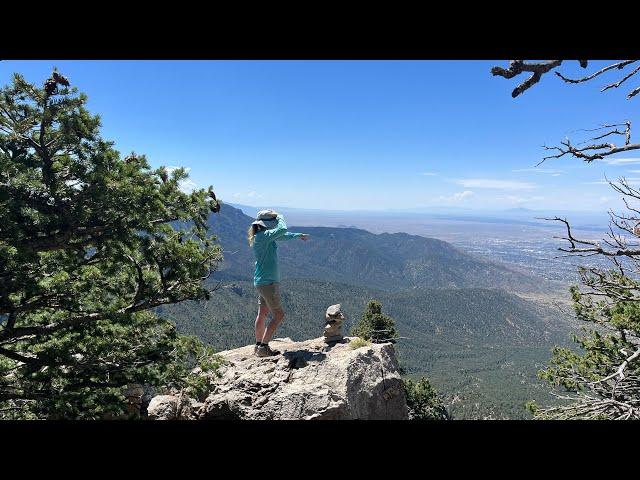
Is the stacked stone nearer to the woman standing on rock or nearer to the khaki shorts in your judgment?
the woman standing on rock

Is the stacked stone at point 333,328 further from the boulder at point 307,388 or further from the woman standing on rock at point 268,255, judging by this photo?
the woman standing on rock at point 268,255

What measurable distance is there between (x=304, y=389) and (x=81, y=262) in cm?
542

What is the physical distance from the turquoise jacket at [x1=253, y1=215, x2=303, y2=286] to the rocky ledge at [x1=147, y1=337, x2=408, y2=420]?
1881 millimetres

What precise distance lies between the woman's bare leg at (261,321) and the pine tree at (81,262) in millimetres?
1285

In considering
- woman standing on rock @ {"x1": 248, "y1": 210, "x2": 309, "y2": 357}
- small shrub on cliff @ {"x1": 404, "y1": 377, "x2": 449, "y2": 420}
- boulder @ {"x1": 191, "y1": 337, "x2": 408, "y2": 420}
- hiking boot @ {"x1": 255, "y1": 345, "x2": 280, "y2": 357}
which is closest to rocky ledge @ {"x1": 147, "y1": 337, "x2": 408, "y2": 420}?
boulder @ {"x1": 191, "y1": 337, "x2": 408, "y2": 420}

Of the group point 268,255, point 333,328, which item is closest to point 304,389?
point 333,328

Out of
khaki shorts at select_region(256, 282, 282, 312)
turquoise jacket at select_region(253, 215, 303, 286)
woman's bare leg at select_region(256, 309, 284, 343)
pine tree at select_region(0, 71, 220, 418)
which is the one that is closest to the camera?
pine tree at select_region(0, 71, 220, 418)

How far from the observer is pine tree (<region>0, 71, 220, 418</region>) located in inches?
259

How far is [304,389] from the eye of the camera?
7184mm

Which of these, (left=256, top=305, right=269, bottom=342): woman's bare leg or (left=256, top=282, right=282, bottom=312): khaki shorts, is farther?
(left=256, top=305, right=269, bottom=342): woman's bare leg
